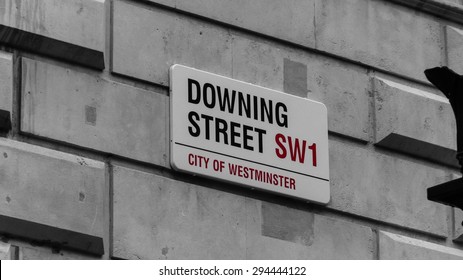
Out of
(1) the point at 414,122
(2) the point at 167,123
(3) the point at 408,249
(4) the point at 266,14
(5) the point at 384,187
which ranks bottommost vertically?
(3) the point at 408,249

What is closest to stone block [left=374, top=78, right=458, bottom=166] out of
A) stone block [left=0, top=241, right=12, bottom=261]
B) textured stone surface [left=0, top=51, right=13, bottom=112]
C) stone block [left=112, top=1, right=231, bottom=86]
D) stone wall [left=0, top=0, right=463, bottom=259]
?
stone wall [left=0, top=0, right=463, bottom=259]

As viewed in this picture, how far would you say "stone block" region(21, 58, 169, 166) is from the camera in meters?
13.1

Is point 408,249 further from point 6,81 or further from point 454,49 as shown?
point 6,81

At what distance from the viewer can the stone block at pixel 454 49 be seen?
15.7 meters

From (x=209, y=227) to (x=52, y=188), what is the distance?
4.12 feet

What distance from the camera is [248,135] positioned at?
45.9ft

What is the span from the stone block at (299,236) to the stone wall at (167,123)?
0.01 m

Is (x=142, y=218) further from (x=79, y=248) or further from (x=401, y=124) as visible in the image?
(x=401, y=124)

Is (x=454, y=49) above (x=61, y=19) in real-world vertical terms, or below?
above

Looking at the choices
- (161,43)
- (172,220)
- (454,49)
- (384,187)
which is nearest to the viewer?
(172,220)

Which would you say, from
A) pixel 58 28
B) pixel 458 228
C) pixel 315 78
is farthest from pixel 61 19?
pixel 458 228

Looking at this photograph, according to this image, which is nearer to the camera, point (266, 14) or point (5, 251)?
point (5, 251)

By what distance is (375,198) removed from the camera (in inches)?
578

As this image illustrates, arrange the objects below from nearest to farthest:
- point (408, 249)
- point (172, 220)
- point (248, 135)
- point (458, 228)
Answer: point (172, 220) < point (248, 135) < point (408, 249) < point (458, 228)
